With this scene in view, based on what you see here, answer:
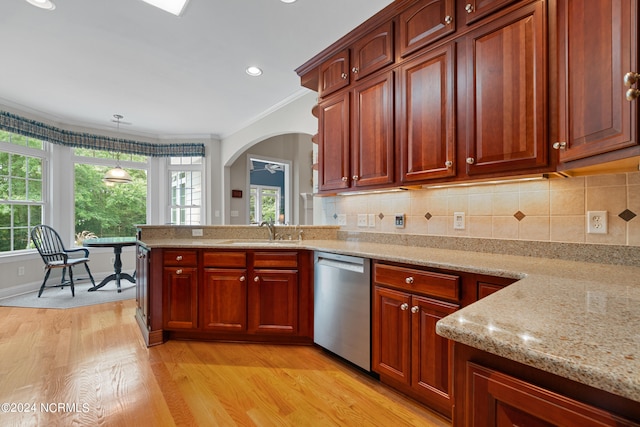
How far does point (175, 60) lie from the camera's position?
301 cm

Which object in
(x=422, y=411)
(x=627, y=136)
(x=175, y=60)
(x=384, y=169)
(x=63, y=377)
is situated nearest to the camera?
(x=627, y=136)

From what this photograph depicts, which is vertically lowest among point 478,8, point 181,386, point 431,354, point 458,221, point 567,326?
point 181,386

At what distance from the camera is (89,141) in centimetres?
501

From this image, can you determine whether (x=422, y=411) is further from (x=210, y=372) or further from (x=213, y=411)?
(x=210, y=372)

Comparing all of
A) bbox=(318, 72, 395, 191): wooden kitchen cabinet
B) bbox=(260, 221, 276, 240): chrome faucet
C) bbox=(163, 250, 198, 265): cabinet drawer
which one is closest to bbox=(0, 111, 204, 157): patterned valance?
bbox=(260, 221, 276, 240): chrome faucet

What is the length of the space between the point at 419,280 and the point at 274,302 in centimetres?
128

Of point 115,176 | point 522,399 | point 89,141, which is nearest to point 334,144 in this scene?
point 522,399

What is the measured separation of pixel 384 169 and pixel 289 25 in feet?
4.71

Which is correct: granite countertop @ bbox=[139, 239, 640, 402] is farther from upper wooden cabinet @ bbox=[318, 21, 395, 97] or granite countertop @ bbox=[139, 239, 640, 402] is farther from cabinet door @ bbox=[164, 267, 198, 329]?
cabinet door @ bbox=[164, 267, 198, 329]

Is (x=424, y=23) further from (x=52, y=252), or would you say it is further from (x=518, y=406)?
(x=52, y=252)

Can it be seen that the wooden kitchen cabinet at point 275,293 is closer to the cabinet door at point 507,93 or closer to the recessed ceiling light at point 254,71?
the cabinet door at point 507,93

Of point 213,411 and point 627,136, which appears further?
point 213,411

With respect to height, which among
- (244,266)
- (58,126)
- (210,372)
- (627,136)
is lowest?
(210,372)

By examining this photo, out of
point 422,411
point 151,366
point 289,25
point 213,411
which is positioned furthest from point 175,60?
point 422,411
